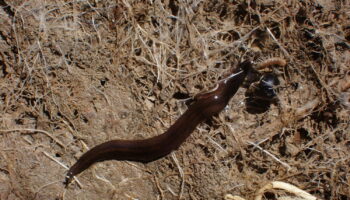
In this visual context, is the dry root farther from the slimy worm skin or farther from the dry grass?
the slimy worm skin

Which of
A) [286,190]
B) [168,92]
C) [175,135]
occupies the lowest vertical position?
[286,190]

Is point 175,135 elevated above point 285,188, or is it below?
above

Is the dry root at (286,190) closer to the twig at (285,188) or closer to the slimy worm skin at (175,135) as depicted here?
the twig at (285,188)

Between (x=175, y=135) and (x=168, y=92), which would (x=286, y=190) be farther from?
(x=168, y=92)

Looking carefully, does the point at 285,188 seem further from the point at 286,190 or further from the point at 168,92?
the point at 168,92

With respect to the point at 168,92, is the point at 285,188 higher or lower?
lower

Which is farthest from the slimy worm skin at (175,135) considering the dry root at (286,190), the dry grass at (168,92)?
the dry root at (286,190)

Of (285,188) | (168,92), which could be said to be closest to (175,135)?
(168,92)
